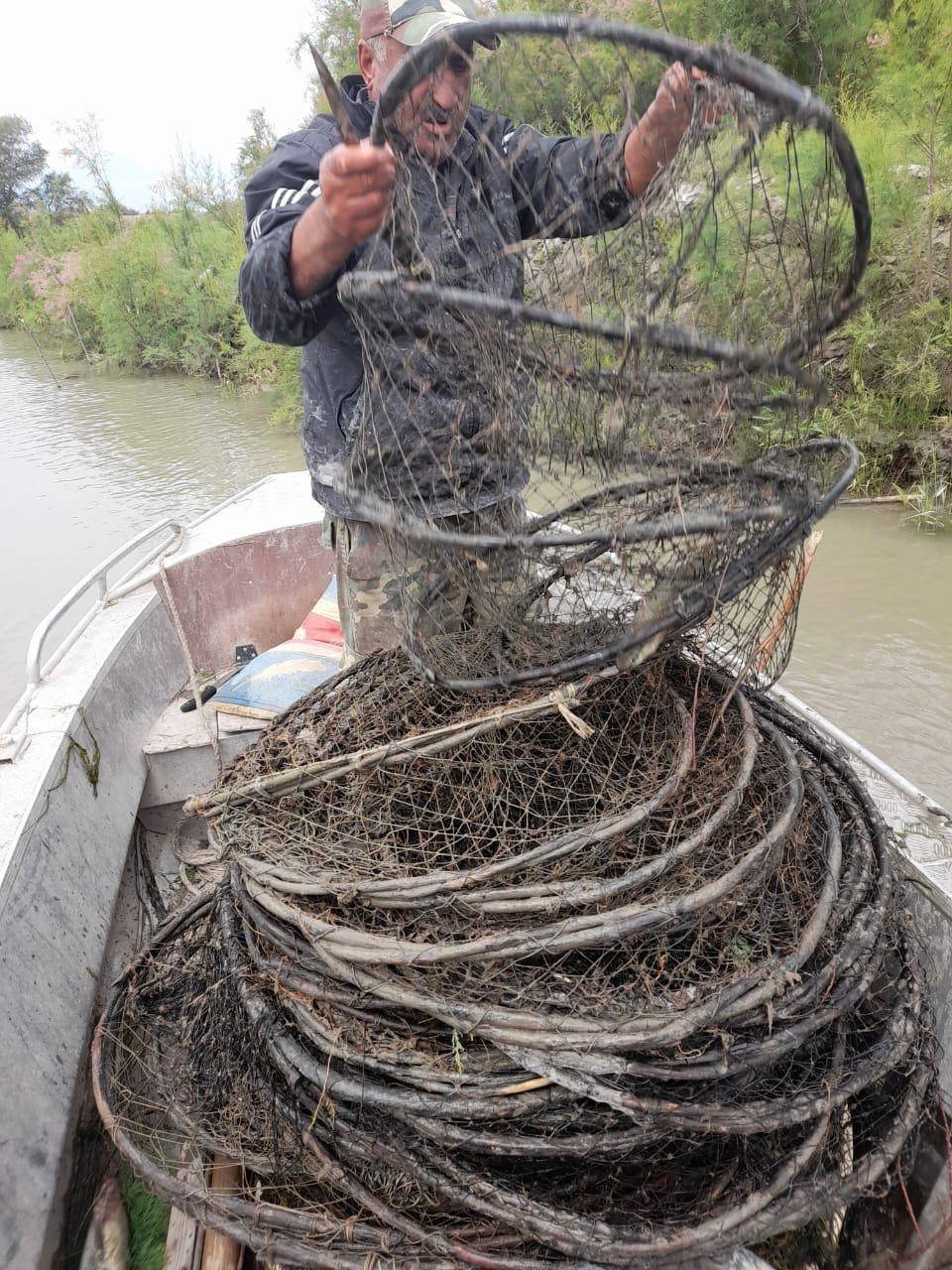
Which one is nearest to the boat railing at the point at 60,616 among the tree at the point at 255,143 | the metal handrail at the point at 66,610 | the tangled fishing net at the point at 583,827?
the metal handrail at the point at 66,610

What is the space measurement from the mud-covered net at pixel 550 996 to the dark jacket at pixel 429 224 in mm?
637

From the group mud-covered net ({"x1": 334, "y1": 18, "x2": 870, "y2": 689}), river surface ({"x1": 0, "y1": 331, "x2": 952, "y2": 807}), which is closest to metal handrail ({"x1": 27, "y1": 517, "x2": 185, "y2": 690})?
mud-covered net ({"x1": 334, "y1": 18, "x2": 870, "y2": 689})

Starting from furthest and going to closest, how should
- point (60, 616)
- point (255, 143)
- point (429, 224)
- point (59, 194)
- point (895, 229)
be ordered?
point (59, 194) < point (255, 143) < point (895, 229) < point (60, 616) < point (429, 224)

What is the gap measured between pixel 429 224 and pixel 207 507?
24.3 ft

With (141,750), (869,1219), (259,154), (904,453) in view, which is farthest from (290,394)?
(869,1219)

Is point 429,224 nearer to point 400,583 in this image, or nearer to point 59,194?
point 400,583

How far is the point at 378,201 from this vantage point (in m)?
1.20

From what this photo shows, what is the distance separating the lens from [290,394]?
11.5 metres

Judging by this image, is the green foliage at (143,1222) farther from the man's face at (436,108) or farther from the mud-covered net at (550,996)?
the man's face at (436,108)

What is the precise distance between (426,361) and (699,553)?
764 mm

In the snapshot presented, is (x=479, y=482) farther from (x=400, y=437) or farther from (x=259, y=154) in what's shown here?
(x=259, y=154)

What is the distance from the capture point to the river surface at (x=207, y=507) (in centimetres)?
473

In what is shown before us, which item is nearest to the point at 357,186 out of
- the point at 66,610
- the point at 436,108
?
the point at 436,108

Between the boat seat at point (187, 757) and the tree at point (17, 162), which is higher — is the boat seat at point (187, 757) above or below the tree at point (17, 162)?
below
